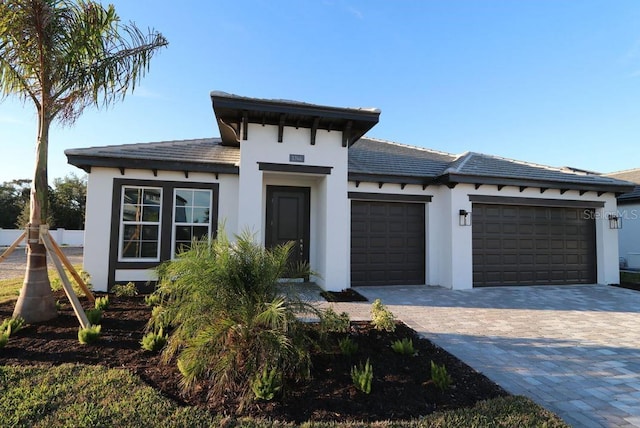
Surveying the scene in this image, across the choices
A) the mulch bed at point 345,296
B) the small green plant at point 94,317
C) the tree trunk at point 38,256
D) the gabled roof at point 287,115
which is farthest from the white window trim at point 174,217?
the mulch bed at point 345,296

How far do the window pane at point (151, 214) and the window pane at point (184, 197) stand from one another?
0.54 m

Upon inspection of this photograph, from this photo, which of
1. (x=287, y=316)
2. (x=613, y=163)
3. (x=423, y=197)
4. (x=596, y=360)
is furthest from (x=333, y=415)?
(x=613, y=163)

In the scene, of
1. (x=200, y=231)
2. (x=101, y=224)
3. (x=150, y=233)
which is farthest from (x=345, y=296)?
(x=101, y=224)

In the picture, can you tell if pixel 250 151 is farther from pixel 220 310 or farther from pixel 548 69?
pixel 548 69

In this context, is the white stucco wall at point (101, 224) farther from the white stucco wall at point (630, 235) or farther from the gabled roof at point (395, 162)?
the white stucco wall at point (630, 235)

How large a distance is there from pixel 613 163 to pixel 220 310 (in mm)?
29249

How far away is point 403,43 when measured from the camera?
34.1ft

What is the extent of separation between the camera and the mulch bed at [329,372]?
2773mm

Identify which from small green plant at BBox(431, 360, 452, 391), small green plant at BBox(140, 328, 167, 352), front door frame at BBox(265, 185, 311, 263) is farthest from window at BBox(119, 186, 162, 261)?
small green plant at BBox(431, 360, 452, 391)

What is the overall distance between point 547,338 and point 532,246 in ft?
18.1

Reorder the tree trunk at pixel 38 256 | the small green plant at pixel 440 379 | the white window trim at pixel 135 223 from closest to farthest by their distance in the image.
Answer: the small green plant at pixel 440 379 < the tree trunk at pixel 38 256 < the white window trim at pixel 135 223

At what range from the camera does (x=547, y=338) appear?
4855mm

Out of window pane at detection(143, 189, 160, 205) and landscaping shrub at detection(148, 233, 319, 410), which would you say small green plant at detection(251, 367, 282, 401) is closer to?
landscaping shrub at detection(148, 233, 319, 410)

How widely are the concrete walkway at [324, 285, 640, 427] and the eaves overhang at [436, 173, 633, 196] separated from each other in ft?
9.71
